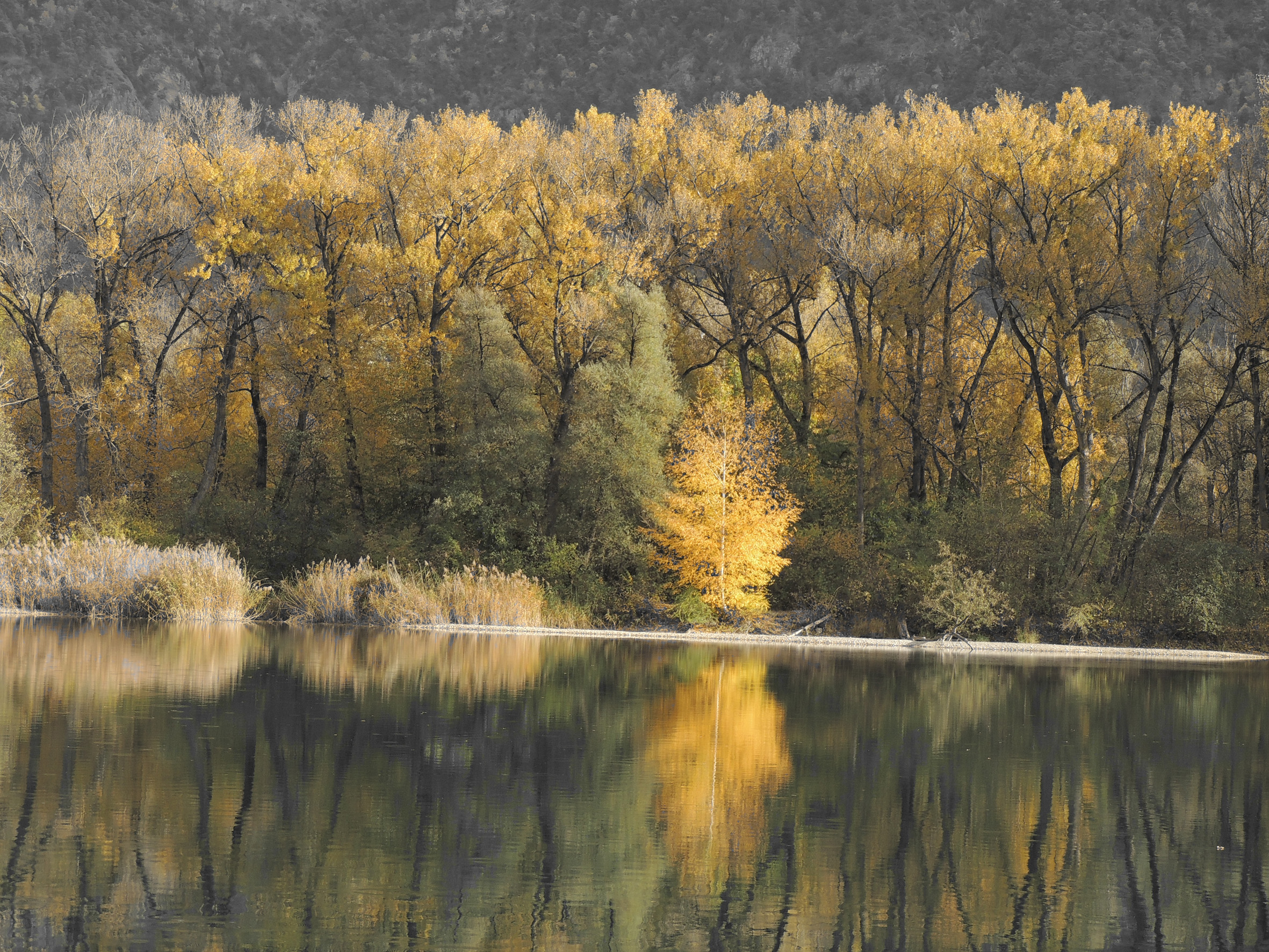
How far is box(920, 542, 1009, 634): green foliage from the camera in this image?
31.5 metres

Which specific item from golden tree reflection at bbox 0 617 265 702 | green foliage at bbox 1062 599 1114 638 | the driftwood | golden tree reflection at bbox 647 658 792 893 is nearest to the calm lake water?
golden tree reflection at bbox 647 658 792 893

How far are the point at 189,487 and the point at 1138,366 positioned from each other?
31.8m

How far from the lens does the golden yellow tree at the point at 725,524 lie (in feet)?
113

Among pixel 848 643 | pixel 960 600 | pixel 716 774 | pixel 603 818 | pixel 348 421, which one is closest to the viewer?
pixel 603 818

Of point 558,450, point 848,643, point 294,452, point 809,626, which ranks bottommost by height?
point 848,643

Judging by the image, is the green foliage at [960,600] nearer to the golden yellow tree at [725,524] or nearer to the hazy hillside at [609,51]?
the golden yellow tree at [725,524]

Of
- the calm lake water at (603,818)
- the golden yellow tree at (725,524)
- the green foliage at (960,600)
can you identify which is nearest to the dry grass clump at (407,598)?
the golden yellow tree at (725,524)

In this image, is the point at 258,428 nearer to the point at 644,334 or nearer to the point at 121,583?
the point at 644,334

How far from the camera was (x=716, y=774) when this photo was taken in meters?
11.4

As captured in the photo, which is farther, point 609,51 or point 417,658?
point 609,51

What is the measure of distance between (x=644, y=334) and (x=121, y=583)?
16034 mm

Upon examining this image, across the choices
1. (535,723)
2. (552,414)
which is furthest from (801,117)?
(535,723)

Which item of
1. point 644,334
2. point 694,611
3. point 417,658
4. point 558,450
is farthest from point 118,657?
point 644,334

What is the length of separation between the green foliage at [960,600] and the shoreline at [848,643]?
0.68m
